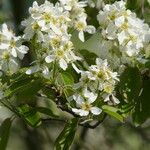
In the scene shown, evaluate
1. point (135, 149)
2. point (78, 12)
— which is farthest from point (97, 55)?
point (135, 149)

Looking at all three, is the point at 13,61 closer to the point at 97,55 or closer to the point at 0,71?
the point at 0,71

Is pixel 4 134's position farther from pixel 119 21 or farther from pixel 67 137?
pixel 119 21

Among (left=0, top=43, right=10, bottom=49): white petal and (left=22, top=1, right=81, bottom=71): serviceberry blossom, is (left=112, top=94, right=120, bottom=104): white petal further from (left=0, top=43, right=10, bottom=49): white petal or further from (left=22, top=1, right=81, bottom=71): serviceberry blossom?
(left=0, top=43, right=10, bottom=49): white petal

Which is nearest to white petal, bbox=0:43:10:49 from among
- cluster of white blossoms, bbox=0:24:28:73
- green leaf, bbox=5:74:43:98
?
cluster of white blossoms, bbox=0:24:28:73

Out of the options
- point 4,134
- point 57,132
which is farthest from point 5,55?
point 57,132

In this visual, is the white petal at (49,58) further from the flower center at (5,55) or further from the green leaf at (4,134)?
the green leaf at (4,134)

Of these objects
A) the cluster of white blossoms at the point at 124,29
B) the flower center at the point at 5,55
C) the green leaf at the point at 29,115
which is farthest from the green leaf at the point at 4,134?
the cluster of white blossoms at the point at 124,29
